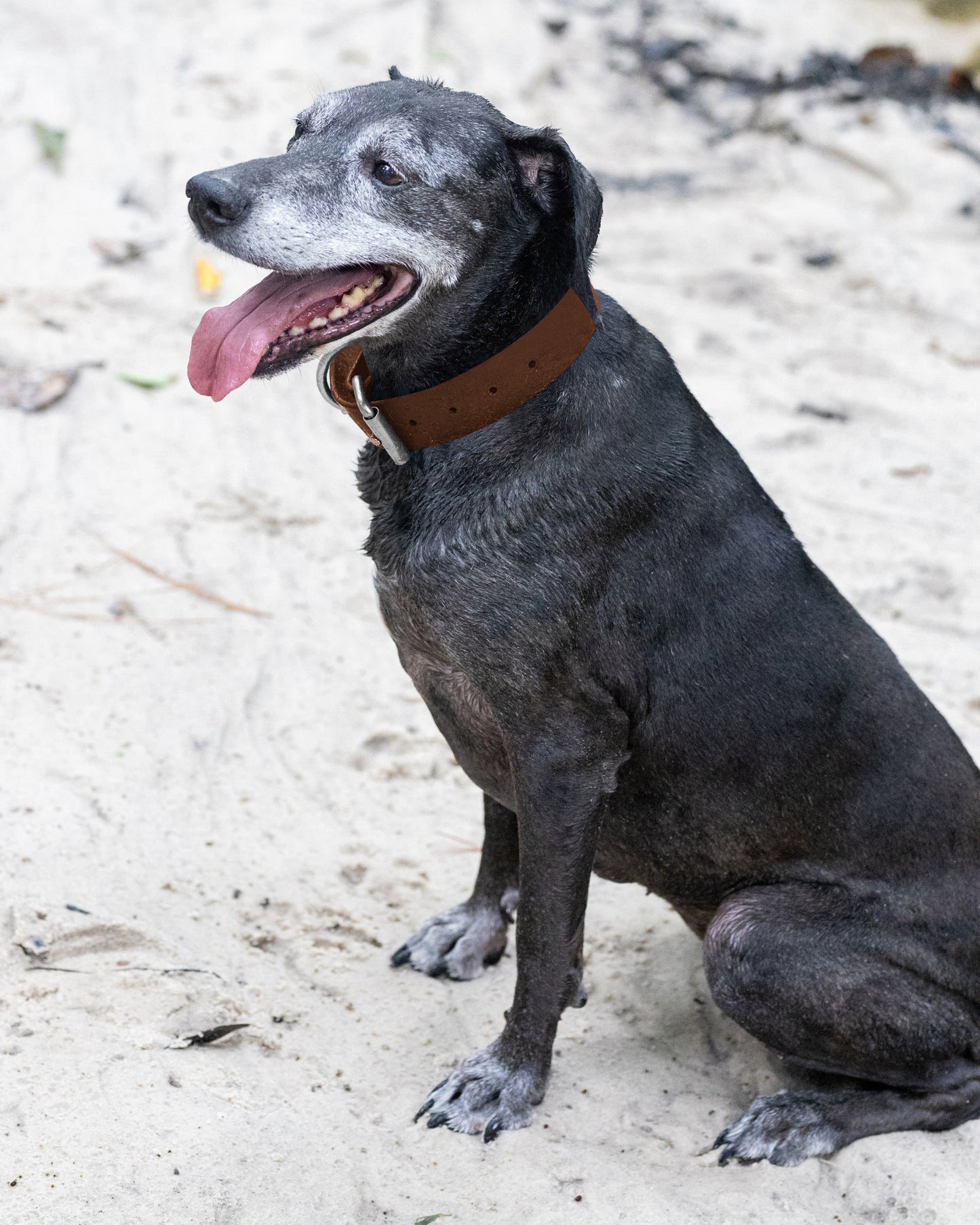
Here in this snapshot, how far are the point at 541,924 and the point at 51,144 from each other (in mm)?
5503

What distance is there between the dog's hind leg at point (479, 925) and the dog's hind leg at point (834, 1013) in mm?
746

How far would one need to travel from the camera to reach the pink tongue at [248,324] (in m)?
2.65

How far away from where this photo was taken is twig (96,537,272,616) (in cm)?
478

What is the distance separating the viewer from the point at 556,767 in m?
2.81

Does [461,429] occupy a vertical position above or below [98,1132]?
above

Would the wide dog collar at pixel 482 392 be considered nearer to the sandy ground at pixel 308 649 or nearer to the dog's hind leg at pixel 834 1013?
the dog's hind leg at pixel 834 1013

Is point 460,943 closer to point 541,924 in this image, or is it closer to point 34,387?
point 541,924

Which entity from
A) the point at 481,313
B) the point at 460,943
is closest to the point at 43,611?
the point at 460,943

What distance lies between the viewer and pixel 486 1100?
301cm

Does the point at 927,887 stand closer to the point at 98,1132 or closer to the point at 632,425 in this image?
the point at 632,425

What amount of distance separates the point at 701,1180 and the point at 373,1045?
880 mm

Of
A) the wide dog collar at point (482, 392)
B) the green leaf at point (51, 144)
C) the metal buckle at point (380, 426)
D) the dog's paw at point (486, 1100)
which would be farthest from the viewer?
the green leaf at point (51, 144)

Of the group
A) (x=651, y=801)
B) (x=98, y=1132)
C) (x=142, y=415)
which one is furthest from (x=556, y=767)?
(x=142, y=415)

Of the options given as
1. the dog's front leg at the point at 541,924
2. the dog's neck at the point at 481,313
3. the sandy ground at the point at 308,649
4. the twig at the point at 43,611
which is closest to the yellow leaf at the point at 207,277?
the sandy ground at the point at 308,649
